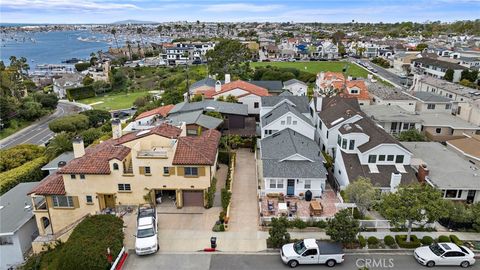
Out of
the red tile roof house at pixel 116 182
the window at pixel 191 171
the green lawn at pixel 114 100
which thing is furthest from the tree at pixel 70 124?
the window at pixel 191 171

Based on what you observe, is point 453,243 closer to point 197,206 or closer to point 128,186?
point 197,206

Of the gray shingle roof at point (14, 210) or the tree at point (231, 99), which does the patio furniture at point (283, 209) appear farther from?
the tree at point (231, 99)

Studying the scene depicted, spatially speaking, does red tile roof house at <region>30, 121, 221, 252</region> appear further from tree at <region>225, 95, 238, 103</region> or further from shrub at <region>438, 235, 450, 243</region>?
tree at <region>225, 95, 238, 103</region>

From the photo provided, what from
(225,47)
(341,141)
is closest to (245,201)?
(341,141)

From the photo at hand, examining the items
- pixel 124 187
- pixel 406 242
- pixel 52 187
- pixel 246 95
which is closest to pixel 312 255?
pixel 406 242

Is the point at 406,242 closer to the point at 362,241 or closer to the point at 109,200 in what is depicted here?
the point at 362,241

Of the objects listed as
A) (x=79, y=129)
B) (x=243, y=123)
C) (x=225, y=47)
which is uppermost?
(x=225, y=47)

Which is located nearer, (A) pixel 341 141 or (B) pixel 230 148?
(A) pixel 341 141
